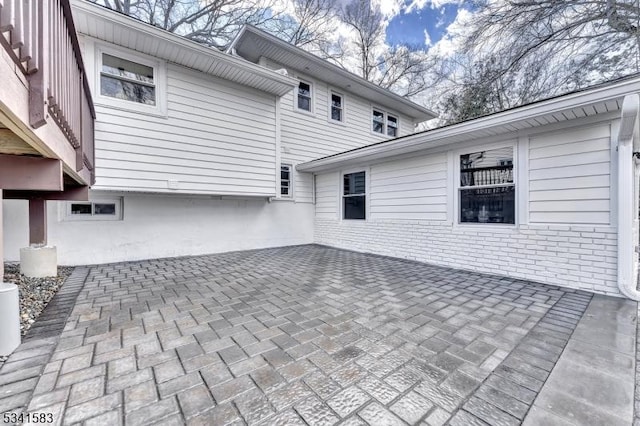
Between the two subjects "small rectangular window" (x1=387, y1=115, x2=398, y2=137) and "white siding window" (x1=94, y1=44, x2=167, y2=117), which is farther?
"small rectangular window" (x1=387, y1=115, x2=398, y2=137)

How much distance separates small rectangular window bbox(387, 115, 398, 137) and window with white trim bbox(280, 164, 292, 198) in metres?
4.82

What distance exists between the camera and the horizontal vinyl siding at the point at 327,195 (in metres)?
7.88

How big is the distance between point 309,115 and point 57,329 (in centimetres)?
738

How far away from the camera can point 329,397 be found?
5.28 ft

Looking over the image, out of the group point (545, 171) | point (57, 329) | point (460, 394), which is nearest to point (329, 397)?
point (460, 394)

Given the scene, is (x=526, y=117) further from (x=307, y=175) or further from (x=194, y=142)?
(x=194, y=142)

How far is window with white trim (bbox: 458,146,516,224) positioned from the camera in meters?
4.53

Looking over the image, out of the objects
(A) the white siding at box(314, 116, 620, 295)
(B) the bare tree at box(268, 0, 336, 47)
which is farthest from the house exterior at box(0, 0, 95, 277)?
(B) the bare tree at box(268, 0, 336, 47)

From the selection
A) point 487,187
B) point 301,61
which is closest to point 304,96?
point 301,61

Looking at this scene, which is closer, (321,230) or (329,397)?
(329,397)

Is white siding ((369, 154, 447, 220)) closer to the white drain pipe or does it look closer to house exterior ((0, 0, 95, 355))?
house exterior ((0, 0, 95, 355))

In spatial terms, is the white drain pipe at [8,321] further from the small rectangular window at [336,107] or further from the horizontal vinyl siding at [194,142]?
the small rectangular window at [336,107]

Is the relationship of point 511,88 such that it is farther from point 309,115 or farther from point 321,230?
point 321,230

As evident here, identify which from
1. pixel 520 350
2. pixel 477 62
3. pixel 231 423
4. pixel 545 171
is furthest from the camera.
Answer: pixel 477 62
